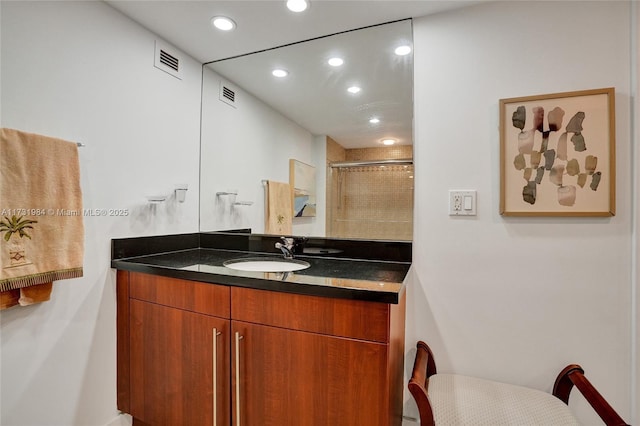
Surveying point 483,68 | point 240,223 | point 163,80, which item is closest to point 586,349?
point 483,68

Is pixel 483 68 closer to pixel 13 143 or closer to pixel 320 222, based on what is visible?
pixel 320 222

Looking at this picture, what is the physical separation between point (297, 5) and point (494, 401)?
6.43 ft

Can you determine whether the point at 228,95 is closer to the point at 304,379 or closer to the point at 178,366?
the point at 178,366

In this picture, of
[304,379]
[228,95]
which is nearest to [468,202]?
[304,379]

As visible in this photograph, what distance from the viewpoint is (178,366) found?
4.49 ft

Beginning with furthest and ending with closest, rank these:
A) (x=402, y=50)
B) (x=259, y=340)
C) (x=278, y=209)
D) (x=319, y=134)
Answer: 1. (x=278, y=209)
2. (x=319, y=134)
3. (x=402, y=50)
4. (x=259, y=340)

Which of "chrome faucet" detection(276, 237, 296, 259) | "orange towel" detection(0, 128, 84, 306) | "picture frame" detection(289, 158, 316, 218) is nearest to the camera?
"orange towel" detection(0, 128, 84, 306)

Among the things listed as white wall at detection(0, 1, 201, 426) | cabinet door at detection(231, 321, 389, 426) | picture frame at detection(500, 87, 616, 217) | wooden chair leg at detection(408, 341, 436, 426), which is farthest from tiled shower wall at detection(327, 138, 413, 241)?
white wall at detection(0, 1, 201, 426)

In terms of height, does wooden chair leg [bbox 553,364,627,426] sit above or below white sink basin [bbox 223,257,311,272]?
below

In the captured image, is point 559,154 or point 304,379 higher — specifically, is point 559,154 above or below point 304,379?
above

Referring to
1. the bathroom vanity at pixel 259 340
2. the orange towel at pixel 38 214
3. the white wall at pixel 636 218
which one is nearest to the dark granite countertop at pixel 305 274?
the bathroom vanity at pixel 259 340

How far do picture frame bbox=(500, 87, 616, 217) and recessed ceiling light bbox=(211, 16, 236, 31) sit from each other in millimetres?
1448

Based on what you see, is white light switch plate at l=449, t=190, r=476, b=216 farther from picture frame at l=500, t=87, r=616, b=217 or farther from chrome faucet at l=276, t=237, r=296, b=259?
chrome faucet at l=276, t=237, r=296, b=259

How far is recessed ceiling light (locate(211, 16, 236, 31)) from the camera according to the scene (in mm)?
1624
